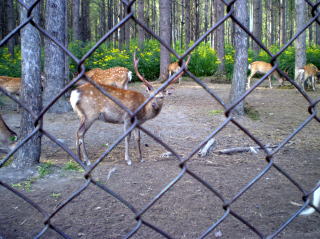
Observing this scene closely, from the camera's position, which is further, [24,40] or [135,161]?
[135,161]

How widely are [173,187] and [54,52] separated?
5.24 metres

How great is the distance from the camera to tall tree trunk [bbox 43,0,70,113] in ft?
26.1

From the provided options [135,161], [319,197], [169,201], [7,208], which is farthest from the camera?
[135,161]

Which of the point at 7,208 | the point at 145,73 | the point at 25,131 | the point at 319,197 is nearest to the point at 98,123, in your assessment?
the point at 25,131

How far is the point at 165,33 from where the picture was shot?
13789mm

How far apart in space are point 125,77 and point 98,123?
7.09 ft

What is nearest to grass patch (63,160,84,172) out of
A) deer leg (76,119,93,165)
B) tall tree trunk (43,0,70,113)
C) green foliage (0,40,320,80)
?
deer leg (76,119,93,165)

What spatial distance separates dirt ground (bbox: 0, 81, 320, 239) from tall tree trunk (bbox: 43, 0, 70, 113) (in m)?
0.64

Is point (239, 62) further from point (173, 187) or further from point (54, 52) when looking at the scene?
point (173, 187)

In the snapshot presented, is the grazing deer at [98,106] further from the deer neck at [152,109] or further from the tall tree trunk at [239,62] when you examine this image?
the tall tree trunk at [239,62]

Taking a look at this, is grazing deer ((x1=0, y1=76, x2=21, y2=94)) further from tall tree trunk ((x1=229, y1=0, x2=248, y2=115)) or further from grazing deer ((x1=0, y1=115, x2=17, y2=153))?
tall tree trunk ((x1=229, y1=0, x2=248, y2=115))

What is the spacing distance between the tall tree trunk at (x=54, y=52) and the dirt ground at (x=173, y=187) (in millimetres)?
640

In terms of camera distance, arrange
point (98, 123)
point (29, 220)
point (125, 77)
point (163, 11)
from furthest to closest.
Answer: point (163, 11)
point (125, 77)
point (98, 123)
point (29, 220)

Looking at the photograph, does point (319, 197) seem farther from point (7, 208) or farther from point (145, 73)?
point (145, 73)
